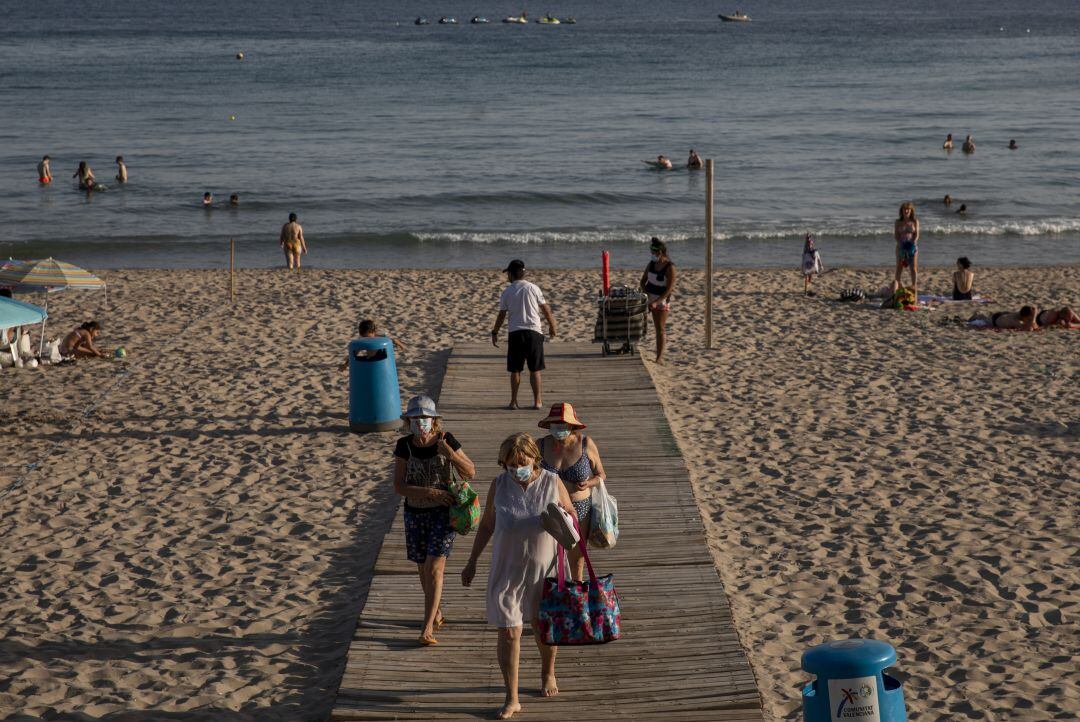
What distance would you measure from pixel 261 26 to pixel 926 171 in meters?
76.9

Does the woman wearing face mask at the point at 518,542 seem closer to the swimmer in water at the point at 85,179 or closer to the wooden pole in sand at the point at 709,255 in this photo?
the wooden pole in sand at the point at 709,255

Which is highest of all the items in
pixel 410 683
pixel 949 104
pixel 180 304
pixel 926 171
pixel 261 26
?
pixel 261 26

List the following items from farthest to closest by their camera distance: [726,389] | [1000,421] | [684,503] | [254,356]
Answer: [254,356], [726,389], [1000,421], [684,503]

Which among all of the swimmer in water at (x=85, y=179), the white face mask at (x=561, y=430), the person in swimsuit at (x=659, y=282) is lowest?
the white face mask at (x=561, y=430)

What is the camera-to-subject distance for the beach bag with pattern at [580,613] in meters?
5.62

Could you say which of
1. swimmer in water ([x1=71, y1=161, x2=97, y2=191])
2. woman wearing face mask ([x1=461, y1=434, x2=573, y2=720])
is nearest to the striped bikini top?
woman wearing face mask ([x1=461, y1=434, x2=573, y2=720])

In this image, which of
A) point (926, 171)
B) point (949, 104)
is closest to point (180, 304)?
point (926, 171)

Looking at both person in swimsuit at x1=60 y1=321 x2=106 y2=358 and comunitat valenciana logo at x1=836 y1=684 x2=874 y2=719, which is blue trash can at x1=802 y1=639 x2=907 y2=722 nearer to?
comunitat valenciana logo at x1=836 y1=684 x2=874 y2=719

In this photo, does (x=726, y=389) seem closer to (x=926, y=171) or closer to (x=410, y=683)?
(x=410, y=683)

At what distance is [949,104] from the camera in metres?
51.9

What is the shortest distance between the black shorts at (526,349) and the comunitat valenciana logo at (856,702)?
6359 millimetres

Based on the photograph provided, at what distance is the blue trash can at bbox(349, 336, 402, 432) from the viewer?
11164 mm

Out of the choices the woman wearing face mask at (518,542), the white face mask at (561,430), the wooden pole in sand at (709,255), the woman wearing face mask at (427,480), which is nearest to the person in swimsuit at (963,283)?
the wooden pole in sand at (709,255)

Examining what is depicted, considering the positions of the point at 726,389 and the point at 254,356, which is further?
the point at 254,356
